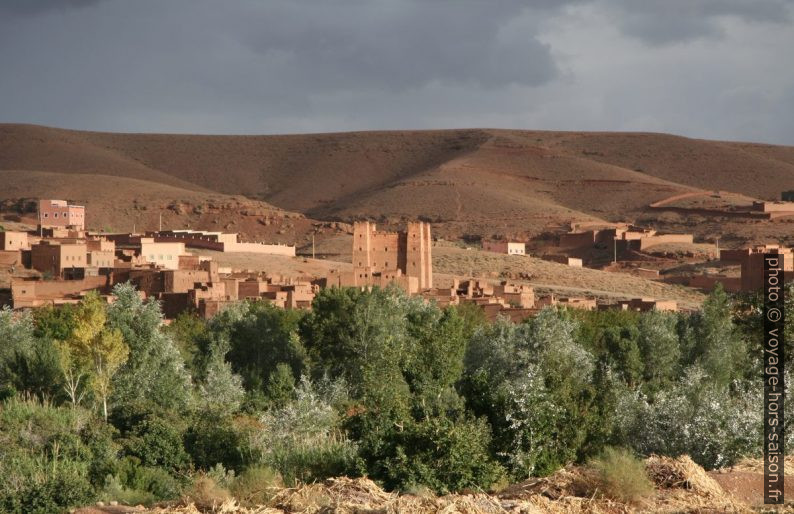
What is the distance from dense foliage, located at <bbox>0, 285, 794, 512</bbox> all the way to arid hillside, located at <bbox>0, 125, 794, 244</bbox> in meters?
63.9

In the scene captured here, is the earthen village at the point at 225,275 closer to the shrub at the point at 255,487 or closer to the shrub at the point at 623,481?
the shrub at the point at 255,487

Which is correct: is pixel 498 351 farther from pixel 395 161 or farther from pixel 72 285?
pixel 395 161

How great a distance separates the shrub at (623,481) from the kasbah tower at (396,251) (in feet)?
163

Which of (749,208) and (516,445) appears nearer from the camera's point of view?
(516,445)

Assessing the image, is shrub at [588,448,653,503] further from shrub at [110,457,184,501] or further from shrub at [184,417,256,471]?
shrub at [184,417,256,471]

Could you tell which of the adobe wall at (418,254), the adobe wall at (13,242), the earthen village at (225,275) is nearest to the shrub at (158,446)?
the earthen village at (225,275)

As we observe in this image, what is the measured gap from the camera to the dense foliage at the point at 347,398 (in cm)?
1691

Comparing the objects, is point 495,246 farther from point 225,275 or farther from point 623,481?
point 623,481

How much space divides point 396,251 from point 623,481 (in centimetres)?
5183

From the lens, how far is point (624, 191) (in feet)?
410

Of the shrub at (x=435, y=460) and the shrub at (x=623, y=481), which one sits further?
the shrub at (x=435, y=460)

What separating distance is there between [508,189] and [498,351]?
303 feet

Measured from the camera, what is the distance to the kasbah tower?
207 ft

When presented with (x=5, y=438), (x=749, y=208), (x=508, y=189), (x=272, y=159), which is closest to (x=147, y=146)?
(x=272, y=159)
